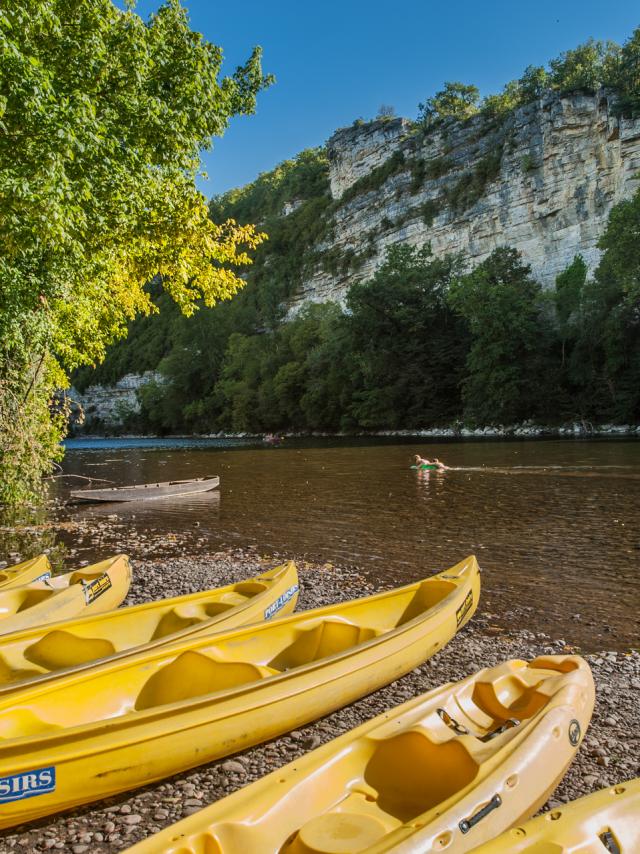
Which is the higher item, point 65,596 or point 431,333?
point 431,333

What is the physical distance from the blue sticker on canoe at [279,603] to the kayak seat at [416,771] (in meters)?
3.01

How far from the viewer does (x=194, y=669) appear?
4.63m

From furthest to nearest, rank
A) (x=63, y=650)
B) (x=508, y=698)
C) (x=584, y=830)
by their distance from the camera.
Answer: (x=63, y=650) < (x=508, y=698) < (x=584, y=830)

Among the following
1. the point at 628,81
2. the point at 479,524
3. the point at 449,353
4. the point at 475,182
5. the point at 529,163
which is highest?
the point at 628,81

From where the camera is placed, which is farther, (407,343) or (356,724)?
(407,343)

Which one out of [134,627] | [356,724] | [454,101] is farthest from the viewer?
[454,101]

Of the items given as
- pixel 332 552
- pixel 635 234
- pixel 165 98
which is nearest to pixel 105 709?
pixel 332 552

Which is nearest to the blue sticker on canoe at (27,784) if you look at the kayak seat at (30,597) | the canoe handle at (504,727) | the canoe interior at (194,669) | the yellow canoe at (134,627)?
the canoe interior at (194,669)

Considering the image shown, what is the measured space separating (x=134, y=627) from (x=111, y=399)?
337 ft

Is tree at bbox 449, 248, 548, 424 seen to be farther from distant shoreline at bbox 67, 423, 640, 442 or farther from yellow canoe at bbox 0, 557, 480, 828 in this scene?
yellow canoe at bbox 0, 557, 480, 828

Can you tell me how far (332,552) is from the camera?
1110 centimetres

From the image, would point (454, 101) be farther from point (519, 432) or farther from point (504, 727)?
point (504, 727)

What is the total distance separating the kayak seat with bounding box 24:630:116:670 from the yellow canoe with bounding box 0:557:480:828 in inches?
36.9

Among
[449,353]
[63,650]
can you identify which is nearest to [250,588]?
[63,650]
